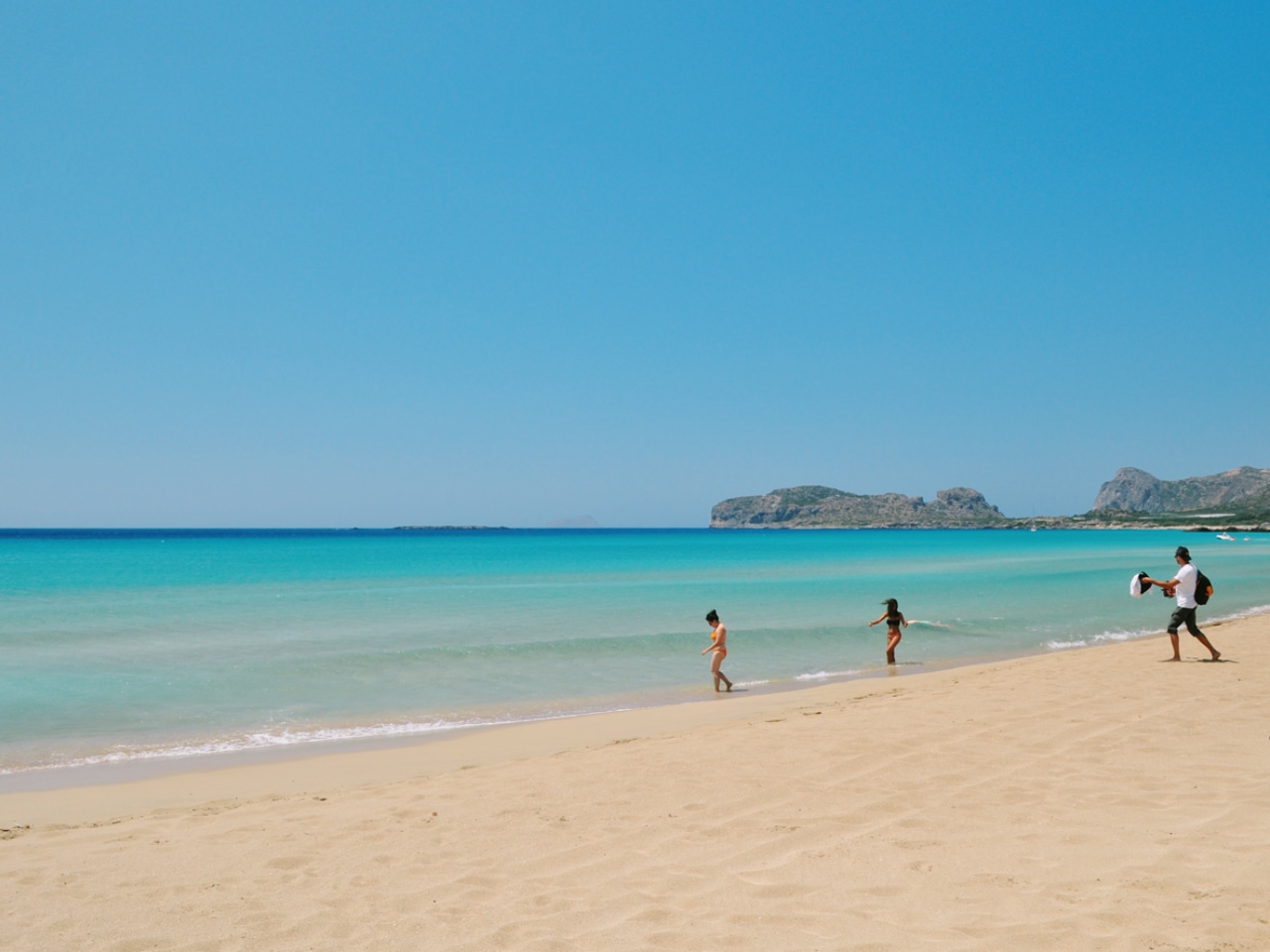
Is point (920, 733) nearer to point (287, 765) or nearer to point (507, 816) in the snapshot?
point (507, 816)

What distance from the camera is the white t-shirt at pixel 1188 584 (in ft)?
44.1

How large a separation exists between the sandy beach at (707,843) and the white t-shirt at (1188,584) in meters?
4.14

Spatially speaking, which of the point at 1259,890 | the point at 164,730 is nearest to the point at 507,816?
the point at 1259,890

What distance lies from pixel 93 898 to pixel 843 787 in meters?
5.47

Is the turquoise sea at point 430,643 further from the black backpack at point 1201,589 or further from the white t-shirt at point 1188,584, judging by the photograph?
the black backpack at point 1201,589

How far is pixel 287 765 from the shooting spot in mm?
9438

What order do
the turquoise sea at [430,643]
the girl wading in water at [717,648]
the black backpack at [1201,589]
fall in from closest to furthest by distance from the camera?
Result: the turquoise sea at [430,643] → the black backpack at [1201,589] → the girl wading in water at [717,648]

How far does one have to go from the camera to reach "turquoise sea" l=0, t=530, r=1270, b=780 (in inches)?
481

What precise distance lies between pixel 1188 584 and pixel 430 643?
1580 cm

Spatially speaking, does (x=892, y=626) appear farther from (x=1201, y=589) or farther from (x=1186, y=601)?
(x=1201, y=589)

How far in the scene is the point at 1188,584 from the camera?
1349 centimetres

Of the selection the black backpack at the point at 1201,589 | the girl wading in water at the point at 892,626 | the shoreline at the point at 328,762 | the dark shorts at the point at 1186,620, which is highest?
the black backpack at the point at 1201,589

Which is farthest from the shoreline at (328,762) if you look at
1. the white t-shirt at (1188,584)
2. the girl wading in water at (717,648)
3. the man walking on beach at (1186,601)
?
the white t-shirt at (1188,584)

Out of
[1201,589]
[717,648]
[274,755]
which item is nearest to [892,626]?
[717,648]
